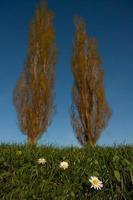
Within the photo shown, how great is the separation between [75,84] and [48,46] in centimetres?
276

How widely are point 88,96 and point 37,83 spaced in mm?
3068

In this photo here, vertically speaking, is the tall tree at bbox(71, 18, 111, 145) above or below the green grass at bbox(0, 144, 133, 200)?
above

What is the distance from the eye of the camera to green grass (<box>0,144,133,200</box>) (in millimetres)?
4371

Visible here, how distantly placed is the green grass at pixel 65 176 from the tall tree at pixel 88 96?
17915 mm

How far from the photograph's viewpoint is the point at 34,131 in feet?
73.0

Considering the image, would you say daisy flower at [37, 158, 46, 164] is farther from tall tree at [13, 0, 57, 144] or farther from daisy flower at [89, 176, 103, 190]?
tall tree at [13, 0, 57, 144]

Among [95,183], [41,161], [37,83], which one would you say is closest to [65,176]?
[41,161]

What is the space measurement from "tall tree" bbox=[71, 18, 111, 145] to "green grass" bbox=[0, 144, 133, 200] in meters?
17.9

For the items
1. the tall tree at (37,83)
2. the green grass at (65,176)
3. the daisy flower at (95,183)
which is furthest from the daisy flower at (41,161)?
the tall tree at (37,83)

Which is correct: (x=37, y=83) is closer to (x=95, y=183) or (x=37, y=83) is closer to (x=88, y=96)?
(x=88, y=96)

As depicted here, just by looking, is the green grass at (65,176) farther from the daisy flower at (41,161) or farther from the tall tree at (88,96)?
the tall tree at (88,96)

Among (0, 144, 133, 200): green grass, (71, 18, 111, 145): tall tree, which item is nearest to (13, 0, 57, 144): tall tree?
(71, 18, 111, 145): tall tree

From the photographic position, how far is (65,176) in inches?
189

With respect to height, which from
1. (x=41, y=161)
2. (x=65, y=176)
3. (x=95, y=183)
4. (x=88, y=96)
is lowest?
(x=95, y=183)
